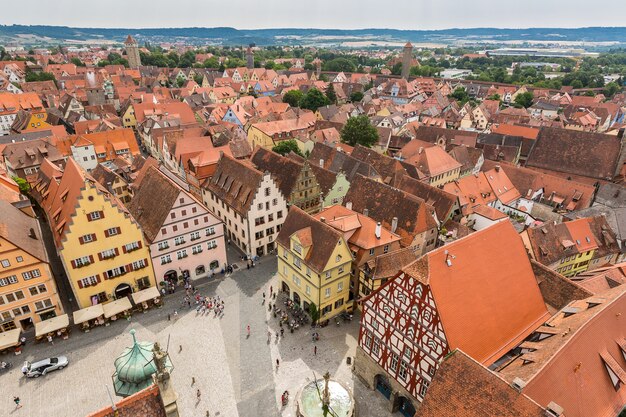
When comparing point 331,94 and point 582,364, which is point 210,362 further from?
point 331,94

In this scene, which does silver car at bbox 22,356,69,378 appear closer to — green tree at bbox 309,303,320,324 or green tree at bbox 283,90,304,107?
green tree at bbox 309,303,320,324

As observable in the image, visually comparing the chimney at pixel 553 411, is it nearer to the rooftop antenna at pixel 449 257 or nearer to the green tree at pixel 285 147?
the rooftop antenna at pixel 449 257

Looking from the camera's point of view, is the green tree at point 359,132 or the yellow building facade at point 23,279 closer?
the yellow building facade at point 23,279

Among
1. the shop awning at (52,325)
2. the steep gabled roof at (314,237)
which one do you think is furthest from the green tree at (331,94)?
the shop awning at (52,325)

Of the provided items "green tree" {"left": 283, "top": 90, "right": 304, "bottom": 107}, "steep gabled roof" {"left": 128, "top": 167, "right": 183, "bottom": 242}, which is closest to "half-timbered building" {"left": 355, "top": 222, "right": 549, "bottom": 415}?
"steep gabled roof" {"left": 128, "top": 167, "right": 183, "bottom": 242}

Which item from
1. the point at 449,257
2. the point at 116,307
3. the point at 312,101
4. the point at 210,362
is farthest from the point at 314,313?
the point at 312,101

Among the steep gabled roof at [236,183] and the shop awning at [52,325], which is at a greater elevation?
the steep gabled roof at [236,183]

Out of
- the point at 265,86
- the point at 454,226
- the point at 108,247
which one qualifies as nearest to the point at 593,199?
the point at 454,226
